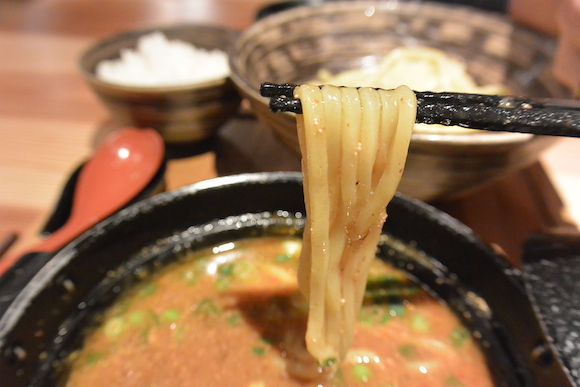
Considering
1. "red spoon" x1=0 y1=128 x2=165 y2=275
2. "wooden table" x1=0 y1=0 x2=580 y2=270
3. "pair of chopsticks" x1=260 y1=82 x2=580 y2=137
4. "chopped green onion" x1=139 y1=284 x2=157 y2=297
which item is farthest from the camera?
"wooden table" x1=0 y1=0 x2=580 y2=270

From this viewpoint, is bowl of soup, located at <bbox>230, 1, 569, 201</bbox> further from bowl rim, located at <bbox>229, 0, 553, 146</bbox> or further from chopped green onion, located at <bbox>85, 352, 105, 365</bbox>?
chopped green onion, located at <bbox>85, 352, 105, 365</bbox>

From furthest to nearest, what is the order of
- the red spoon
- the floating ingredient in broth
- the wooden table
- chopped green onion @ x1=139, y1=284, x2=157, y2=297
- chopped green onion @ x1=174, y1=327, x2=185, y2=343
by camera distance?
the floating ingredient in broth → the wooden table → the red spoon → chopped green onion @ x1=139, y1=284, x2=157, y2=297 → chopped green onion @ x1=174, y1=327, x2=185, y2=343


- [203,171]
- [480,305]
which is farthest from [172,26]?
[480,305]

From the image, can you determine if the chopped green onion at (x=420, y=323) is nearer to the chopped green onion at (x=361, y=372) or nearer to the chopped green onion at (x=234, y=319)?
the chopped green onion at (x=361, y=372)

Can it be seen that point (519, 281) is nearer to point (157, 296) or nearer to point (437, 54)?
point (157, 296)

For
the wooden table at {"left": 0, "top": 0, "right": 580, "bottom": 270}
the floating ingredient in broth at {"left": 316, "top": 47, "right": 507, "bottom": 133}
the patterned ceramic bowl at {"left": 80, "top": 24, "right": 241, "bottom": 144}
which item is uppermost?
the floating ingredient in broth at {"left": 316, "top": 47, "right": 507, "bottom": 133}

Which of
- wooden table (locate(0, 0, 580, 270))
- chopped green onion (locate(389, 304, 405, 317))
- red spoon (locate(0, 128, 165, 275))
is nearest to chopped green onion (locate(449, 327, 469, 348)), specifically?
chopped green onion (locate(389, 304, 405, 317))

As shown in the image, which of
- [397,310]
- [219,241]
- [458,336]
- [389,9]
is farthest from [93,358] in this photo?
[389,9]
